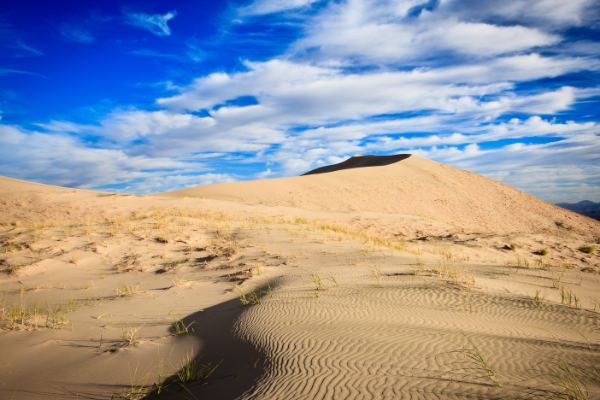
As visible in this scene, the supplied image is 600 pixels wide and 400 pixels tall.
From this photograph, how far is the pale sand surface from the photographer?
253 centimetres

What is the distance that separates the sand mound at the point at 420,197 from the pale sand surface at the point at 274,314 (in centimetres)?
1602

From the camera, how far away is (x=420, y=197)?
30703 millimetres

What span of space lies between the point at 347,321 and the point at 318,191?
2693cm

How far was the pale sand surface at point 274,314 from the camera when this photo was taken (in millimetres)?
2525

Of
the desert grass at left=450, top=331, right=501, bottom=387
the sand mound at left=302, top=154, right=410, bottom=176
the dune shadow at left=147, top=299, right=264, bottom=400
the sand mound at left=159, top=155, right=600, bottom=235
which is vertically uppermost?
the sand mound at left=302, top=154, right=410, bottom=176

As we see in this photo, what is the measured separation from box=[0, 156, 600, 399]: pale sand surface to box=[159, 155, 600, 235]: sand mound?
52.6 feet

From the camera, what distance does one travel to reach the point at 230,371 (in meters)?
2.80

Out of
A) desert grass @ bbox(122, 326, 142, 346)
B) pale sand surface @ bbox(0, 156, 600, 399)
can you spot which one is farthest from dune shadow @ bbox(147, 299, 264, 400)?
desert grass @ bbox(122, 326, 142, 346)

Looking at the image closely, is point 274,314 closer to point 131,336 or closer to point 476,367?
point 131,336

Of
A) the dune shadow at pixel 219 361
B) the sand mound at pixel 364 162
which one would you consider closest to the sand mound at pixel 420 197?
the sand mound at pixel 364 162

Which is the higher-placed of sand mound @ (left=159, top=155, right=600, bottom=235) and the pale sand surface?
sand mound @ (left=159, top=155, right=600, bottom=235)

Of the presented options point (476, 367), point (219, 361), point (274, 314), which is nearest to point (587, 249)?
point (476, 367)

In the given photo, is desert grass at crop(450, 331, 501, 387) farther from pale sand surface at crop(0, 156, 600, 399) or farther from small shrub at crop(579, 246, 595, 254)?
small shrub at crop(579, 246, 595, 254)

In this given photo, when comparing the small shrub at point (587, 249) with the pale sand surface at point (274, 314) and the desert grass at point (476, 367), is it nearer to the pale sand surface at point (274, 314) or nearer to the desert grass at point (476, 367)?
the pale sand surface at point (274, 314)
